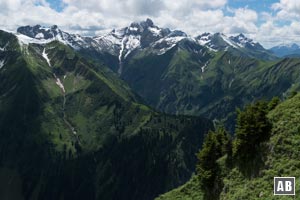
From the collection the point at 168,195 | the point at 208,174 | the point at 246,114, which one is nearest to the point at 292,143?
the point at 246,114

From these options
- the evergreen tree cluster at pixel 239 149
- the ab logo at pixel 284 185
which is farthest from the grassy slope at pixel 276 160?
the evergreen tree cluster at pixel 239 149

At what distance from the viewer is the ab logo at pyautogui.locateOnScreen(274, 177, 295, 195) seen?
→ 166 feet

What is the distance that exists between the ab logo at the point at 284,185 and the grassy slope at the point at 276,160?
0.76 metres

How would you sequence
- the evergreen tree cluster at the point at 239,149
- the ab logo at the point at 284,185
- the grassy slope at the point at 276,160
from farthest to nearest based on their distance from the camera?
the evergreen tree cluster at the point at 239,149, the grassy slope at the point at 276,160, the ab logo at the point at 284,185

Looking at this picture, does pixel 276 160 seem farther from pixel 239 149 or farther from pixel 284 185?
pixel 239 149

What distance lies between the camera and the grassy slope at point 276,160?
5809cm

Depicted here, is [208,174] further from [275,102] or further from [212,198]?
[275,102]

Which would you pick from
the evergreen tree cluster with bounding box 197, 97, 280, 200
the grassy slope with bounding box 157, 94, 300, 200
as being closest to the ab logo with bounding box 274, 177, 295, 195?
the grassy slope with bounding box 157, 94, 300, 200

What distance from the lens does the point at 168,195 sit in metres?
87.3

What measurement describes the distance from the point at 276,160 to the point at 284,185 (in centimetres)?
839

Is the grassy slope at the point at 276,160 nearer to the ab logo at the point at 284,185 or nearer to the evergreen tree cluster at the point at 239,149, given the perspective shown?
the ab logo at the point at 284,185

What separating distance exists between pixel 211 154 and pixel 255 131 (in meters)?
11.3

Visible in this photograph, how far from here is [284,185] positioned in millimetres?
53219

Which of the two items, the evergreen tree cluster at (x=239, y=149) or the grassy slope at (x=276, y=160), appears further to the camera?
the evergreen tree cluster at (x=239, y=149)
